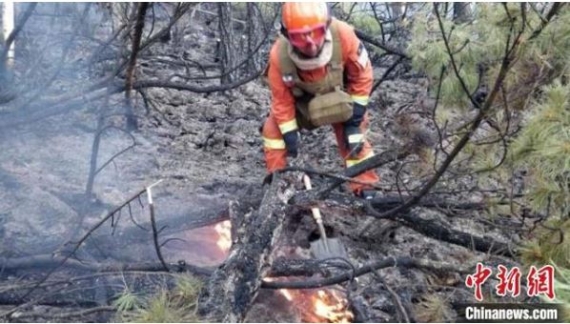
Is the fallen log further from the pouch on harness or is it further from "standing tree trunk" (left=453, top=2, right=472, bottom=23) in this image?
"standing tree trunk" (left=453, top=2, right=472, bottom=23)

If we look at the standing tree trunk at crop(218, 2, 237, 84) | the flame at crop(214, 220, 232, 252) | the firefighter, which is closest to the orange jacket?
the firefighter

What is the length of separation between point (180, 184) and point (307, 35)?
1.74 meters

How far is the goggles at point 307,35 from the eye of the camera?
3.62m

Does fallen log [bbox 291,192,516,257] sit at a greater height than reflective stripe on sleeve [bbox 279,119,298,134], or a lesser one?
lesser

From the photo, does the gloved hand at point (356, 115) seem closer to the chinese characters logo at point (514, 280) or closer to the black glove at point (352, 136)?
the black glove at point (352, 136)

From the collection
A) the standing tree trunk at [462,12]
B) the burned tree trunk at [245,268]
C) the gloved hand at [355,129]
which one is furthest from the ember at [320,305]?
the standing tree trunk at [462,12]

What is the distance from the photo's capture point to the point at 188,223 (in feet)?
13.0

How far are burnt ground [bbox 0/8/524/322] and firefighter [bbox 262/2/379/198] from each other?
0.29 metres

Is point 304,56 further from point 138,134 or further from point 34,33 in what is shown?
point 34,33

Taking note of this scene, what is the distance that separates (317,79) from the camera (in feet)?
13.1

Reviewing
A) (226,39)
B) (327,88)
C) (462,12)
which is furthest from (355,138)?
(226,39)

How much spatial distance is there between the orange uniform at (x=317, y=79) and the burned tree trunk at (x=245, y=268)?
32.5 inches

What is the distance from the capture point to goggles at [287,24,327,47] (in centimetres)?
362

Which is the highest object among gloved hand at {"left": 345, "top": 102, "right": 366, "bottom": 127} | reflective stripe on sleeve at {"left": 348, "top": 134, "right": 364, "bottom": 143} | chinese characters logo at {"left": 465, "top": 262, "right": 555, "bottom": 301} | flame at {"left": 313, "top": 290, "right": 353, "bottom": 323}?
gloved hand at {"left": 345, "top": 102, "right": 366, "bottom": 127}
